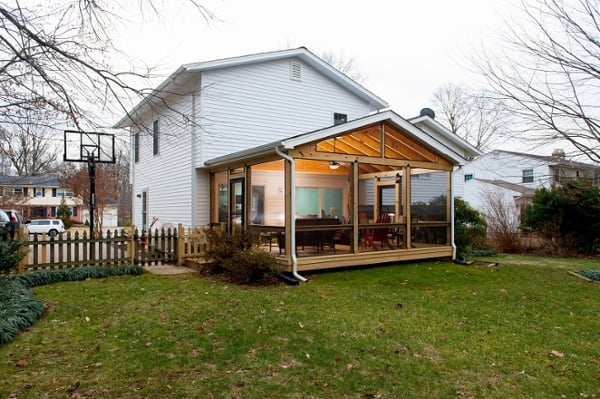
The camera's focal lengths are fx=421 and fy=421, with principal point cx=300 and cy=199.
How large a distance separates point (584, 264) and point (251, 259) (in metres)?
10.3

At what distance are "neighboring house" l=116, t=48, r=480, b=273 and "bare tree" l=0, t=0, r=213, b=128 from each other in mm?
3369

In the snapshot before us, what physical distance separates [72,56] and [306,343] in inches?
153

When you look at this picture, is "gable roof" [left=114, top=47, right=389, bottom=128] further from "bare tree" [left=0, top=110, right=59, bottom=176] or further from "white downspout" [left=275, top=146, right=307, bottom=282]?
"bare tree" [left=0, top=110, right=59, bottom=176]

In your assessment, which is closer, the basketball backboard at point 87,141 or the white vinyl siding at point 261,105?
the basketball backboard at point 87,141

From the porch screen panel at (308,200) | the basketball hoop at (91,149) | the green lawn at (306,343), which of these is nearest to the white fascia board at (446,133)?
the porch screen panel at (308,200)

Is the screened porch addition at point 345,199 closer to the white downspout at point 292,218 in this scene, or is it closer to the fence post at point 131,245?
the white downspout at point 292,218

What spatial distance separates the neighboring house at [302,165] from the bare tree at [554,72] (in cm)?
238

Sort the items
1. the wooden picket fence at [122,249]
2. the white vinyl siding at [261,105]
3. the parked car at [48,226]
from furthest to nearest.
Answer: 1. the parked car at [48,226]
2. the white vinyl siding at [261,105]
3. the wooden picket fence at [122,249]

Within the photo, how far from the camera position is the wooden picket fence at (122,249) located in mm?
9383

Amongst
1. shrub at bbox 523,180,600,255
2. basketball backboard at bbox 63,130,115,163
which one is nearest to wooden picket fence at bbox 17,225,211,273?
basketball backboard at bbox 63,130,115,163

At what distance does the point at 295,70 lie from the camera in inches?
555

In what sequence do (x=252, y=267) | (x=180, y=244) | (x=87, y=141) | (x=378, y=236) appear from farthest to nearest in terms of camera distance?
(x=180, y=244) → (x=378, y=236) → (x=252, y=267) → (x=87, y=141)

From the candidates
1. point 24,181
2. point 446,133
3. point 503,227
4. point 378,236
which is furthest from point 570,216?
point 24,181

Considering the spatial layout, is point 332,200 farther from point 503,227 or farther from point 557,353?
point 503,227
